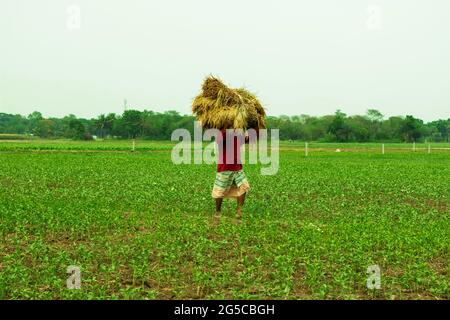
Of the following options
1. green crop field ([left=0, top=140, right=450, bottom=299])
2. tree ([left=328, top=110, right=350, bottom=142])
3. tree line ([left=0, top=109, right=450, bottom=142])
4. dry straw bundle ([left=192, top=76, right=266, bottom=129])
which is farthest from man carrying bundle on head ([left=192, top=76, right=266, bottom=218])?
tree ([left=328, top=110, right=350, bottom=142])

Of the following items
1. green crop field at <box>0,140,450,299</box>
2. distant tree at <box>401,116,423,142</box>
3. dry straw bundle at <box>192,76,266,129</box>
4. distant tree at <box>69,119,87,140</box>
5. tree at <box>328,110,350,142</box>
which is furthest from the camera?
tree at <box>328,110,350,142</box>

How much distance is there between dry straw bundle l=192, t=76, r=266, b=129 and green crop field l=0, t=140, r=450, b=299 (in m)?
1.85

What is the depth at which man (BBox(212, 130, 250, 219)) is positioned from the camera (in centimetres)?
1066

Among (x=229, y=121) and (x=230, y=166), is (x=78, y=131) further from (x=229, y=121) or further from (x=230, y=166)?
(x=229, y=121)

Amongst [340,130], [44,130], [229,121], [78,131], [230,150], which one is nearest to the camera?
[229,121]

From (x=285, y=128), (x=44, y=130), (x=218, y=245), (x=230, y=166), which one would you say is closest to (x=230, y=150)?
(x=230, y=166)

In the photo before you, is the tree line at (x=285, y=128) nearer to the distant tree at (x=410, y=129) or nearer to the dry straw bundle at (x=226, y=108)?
the distant tree at (x=410, y=129)

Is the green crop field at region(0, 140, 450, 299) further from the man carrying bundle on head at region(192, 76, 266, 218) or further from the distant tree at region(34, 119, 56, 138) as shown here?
the distant tree at region(34, 119, 56, 138)

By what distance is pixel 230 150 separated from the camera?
35.2 feet

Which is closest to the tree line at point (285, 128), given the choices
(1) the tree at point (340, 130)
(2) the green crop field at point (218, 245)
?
(1) the tree at point (340, 130)

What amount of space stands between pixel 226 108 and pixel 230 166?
113cm

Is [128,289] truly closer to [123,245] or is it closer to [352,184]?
[123,245]

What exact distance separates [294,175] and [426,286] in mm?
15226

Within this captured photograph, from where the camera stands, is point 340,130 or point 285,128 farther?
point 285,128
